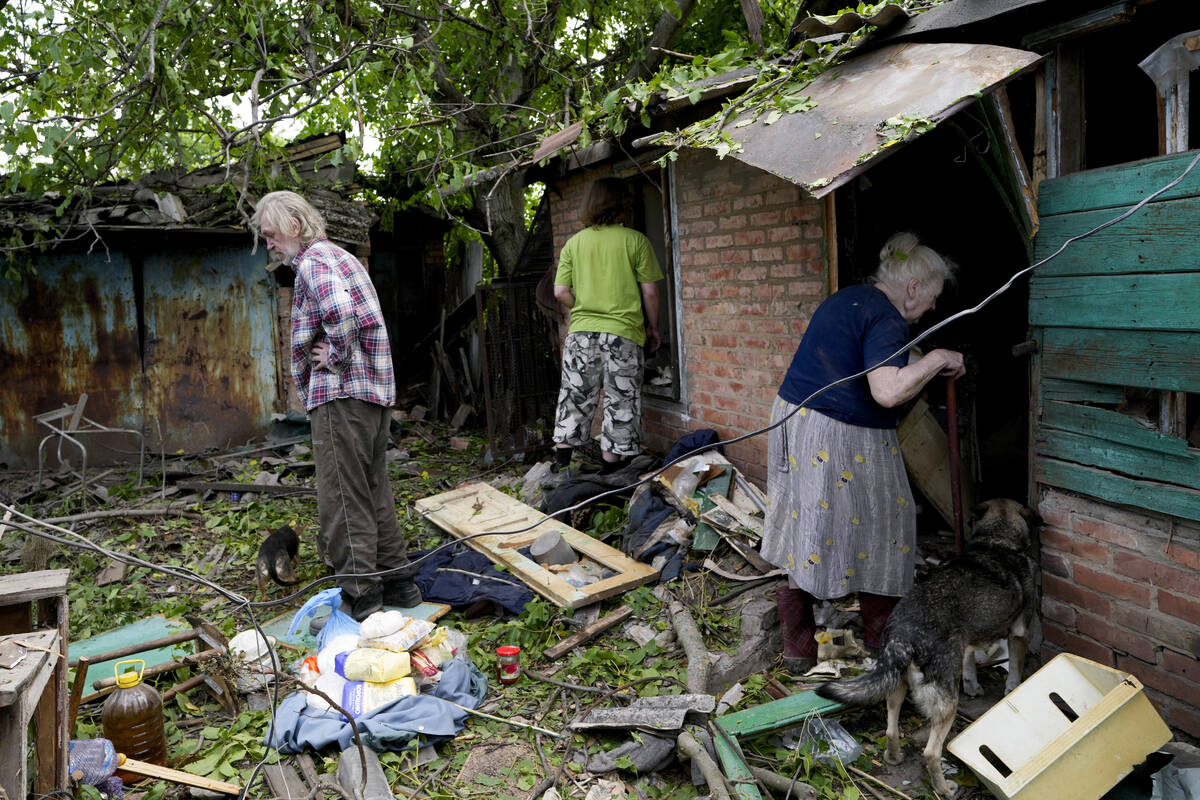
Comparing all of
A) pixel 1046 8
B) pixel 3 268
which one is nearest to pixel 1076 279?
pixel 1046 8

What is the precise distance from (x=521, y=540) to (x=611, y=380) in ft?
4.61

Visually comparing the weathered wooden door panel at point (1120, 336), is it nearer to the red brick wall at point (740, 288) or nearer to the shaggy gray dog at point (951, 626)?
the shaggy gray dog at point (951, 626)

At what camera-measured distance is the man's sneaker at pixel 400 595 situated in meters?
5.03

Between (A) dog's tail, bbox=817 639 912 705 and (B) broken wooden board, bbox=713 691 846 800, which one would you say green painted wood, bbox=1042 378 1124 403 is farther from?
(B) broken wooden board, bbox=713 691 846 800

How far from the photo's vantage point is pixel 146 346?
947 cm

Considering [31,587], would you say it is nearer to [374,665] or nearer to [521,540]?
[374,665]

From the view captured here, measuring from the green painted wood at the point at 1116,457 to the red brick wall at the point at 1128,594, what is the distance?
0.54 ft

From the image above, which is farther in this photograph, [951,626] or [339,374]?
[339,374]

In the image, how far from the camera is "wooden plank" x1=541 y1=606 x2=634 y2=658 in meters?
4.48

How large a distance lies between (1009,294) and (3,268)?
945 cm

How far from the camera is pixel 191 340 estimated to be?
380 inches

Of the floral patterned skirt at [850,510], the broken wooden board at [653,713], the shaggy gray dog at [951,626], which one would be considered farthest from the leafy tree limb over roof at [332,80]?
the broken wooden board at [653,713]

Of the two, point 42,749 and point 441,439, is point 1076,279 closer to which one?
point 42,749

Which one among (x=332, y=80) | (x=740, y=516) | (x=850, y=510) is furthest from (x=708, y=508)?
Result: (x=332, y=80)
